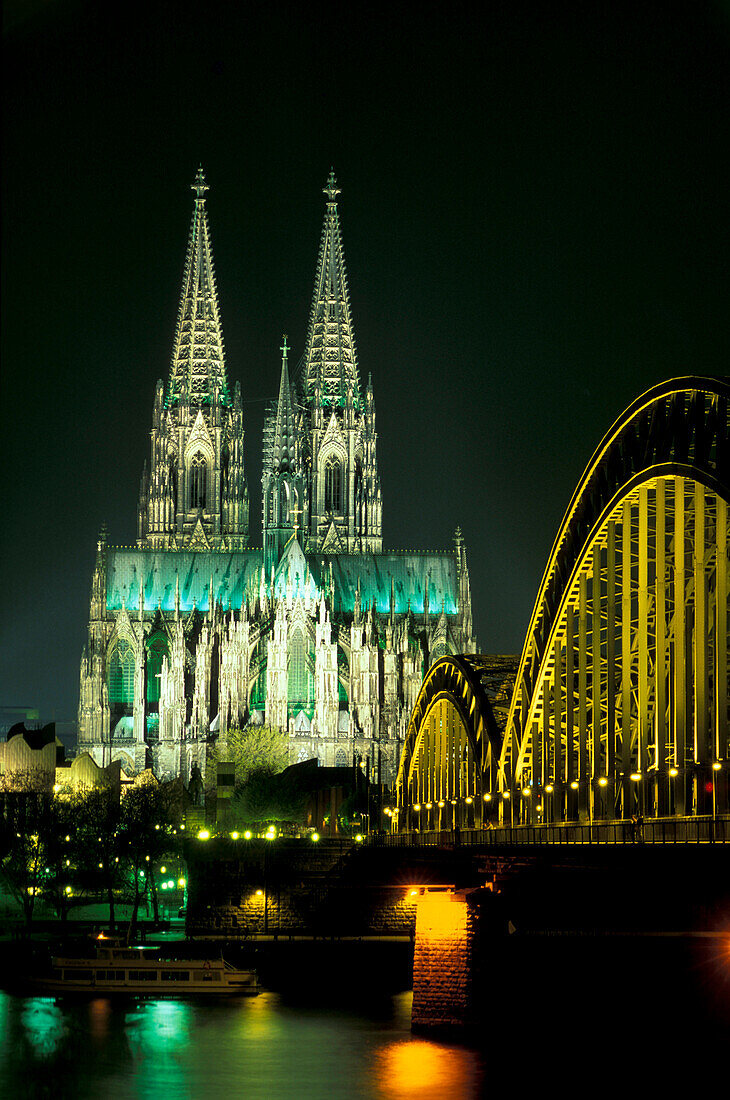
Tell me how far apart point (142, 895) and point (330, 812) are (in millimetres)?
21436

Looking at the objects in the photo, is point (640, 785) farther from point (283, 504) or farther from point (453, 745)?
point (283, 504)

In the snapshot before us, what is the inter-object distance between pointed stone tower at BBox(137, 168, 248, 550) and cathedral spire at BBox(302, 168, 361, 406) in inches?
330

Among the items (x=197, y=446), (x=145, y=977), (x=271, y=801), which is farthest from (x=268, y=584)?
(x=145, y=977)

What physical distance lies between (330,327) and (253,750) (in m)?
52.6

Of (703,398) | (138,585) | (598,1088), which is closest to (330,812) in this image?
(138,585)

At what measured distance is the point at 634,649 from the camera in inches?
2082

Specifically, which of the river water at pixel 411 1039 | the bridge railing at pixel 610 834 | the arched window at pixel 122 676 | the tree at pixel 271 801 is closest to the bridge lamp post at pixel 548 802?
the bridge railing at pixel 610 834

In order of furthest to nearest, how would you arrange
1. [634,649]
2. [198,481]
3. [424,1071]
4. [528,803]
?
[198,481] → [528,803] → [424,1071] → [634,649]

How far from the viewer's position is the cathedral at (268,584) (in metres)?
159

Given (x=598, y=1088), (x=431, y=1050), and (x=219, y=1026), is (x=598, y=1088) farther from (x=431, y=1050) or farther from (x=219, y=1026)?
(x=219, y=1026)

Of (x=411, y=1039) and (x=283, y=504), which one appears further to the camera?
(x=283, y=504)

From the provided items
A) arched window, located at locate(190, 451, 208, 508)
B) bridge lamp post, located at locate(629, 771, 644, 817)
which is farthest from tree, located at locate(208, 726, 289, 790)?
bridge lamp post, located at locate(629, 771, 644, 817)

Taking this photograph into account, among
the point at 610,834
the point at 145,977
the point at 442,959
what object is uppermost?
the point at 610,834

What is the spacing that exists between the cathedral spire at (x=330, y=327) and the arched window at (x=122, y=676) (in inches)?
1231
